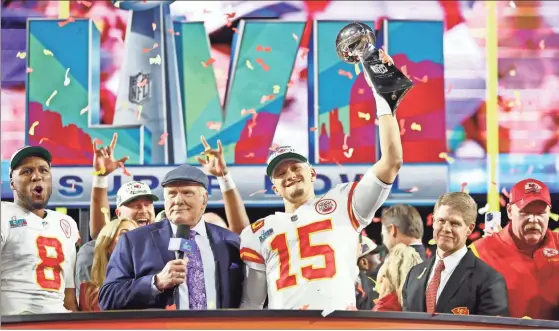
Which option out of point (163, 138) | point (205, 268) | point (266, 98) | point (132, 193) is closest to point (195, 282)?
point (205, 268)

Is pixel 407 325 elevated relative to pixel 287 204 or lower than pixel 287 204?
lower

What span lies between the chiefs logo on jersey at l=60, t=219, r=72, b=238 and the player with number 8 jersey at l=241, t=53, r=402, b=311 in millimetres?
929

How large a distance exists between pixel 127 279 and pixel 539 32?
429 cm

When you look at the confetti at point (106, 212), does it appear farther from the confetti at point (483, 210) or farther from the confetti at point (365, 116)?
the confetti at point (483, 210)

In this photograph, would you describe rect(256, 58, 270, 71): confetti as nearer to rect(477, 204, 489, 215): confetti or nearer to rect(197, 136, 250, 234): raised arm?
rect(477, 204, 489, 215): confetti

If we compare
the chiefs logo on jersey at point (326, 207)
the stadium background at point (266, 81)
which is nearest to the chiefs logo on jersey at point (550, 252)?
the chiefs logo on jersey at point (326, 207)

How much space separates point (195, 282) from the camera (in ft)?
13.1

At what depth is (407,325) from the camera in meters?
3.02

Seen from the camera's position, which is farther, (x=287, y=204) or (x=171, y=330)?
(x=287, y=204)

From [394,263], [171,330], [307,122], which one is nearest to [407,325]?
[171,330]

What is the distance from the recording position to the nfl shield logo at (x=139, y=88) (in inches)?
288

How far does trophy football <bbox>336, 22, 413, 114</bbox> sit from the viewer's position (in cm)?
390

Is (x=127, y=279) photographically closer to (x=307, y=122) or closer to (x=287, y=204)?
(x=287, y=204)

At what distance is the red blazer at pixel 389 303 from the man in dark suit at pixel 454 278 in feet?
0.50
